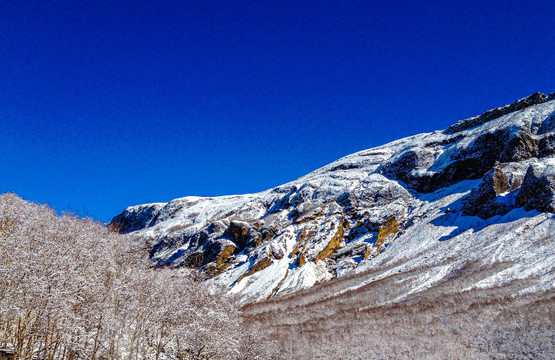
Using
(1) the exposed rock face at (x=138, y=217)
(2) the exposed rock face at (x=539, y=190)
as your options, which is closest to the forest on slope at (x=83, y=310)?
(2) the exposed rock face at (x=539, y=190)

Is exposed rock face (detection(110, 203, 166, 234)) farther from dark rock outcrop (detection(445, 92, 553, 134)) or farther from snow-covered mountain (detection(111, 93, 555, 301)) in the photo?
dark rock outcrop (detection(445, 92, 553, 134))

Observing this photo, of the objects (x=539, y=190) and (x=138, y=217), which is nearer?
(x=539, y=190)

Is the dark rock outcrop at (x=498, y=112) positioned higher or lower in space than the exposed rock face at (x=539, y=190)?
higher

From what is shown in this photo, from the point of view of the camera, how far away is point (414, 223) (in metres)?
75.3

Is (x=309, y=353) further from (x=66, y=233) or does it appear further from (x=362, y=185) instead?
(x=362, y=185)

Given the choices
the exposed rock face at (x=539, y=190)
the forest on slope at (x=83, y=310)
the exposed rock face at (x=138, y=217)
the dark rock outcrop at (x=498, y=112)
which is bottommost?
the forest on slope at (x=83, y=310)

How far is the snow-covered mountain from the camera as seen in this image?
5166 centimetres

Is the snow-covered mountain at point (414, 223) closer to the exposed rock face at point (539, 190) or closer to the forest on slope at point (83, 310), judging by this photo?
the exposed rock face at point (539, 190)

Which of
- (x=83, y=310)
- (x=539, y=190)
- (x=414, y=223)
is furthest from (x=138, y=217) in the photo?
(x=539, y=190)

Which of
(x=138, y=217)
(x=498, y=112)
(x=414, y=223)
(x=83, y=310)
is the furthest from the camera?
(x=138, y=217)

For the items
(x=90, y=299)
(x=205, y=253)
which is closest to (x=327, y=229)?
(x=205, y=253)

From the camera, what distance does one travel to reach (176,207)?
15812 cm

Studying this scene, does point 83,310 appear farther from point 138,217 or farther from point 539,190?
point 138,217

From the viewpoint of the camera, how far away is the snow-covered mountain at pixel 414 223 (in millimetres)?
51656
